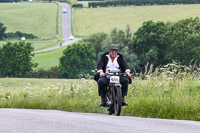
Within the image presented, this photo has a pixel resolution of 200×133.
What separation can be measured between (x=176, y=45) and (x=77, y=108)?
69.3m

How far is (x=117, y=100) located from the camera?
10172mm

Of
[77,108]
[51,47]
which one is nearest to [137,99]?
[77,108]

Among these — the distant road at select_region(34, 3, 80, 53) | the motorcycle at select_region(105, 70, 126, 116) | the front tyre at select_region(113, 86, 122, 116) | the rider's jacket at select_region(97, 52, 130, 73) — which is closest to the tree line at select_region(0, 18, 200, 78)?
the distant road at select_region(34, 3, 80, 53)

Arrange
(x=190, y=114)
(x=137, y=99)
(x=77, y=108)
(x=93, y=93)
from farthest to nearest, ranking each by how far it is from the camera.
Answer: (x=93, y=93), (x=77, y=108), (x=137, y=99), (x=190, y=114)

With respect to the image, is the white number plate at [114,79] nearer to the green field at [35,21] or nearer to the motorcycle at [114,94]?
the motorcycle at [114,94]

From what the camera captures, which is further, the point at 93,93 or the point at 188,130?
the point at 93,93

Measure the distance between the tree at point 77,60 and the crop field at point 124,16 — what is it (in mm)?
22072

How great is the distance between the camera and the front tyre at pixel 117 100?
10.1 metres

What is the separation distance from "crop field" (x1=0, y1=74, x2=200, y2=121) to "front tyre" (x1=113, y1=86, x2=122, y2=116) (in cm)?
30

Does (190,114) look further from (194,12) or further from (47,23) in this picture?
→ (47,23)

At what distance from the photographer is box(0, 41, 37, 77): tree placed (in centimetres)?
9269

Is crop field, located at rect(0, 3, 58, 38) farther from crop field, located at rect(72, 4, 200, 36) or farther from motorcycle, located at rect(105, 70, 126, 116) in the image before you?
motorcycle, located at rect(105, 70, 126, 116)

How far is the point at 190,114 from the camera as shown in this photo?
29.4 feet

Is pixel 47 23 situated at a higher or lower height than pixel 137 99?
lower
